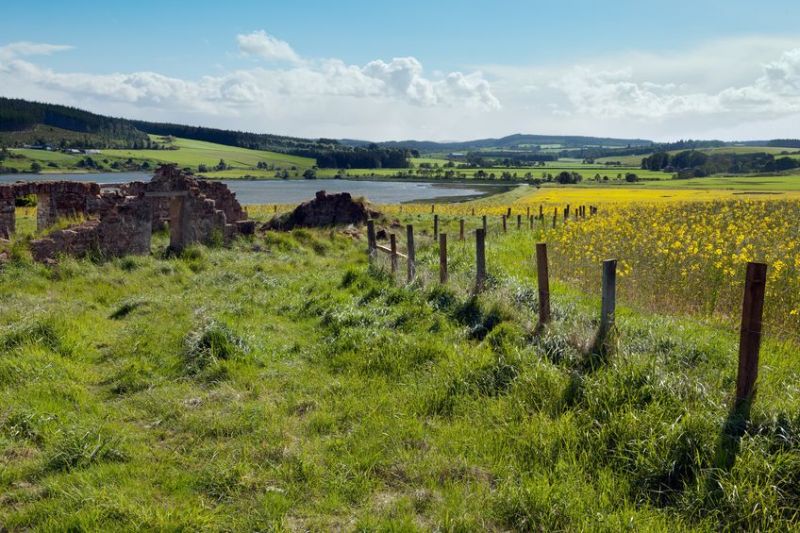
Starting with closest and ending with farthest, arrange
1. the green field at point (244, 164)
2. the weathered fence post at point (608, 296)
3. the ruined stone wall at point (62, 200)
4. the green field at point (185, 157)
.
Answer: the weathered fence post at point (608, 296), the ruined stone wall at point (62, 200), the green field at point (244, 164), the green field at point (185, 157)

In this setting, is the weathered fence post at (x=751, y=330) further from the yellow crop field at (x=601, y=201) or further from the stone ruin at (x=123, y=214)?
the yellow crop field at (x=601, y=201)

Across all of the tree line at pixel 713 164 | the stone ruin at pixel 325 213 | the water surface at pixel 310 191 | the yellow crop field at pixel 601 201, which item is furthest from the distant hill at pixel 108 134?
the stone ruin at pixel 325 213

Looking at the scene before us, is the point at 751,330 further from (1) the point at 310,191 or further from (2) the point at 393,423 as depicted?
(1) the point at 310,191

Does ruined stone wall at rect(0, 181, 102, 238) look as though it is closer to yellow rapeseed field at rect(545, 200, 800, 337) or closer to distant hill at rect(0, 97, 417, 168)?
yellow rapeseed field at rect(545, 200, 800, 337)

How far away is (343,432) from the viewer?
5.76 m

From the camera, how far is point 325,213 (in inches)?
1061

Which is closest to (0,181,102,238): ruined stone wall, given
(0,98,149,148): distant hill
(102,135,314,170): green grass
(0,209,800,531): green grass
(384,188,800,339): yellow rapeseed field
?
(0,209,800,531): green grass

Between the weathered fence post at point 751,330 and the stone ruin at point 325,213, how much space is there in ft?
73.1

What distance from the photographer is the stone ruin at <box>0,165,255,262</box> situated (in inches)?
621

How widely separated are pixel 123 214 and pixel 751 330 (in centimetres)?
1579

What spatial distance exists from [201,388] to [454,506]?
12.5 ft

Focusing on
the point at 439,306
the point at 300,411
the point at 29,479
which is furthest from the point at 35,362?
the point at 439,306

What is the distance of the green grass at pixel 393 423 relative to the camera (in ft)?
14.1

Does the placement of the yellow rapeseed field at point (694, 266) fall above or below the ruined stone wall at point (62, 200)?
Result: below
